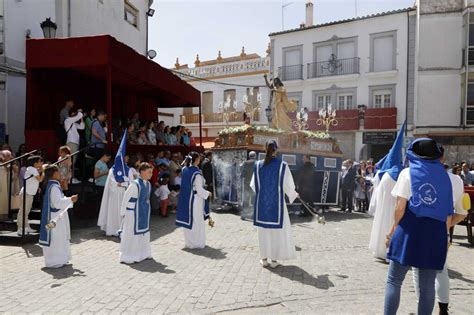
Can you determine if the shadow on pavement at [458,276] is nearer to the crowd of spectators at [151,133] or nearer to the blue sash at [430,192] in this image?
the blue sash at [430,192]

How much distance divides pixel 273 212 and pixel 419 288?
2894 millimetres

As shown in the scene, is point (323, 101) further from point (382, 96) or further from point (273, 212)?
point (273, 212)

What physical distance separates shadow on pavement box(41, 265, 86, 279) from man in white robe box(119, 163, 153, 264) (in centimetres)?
70

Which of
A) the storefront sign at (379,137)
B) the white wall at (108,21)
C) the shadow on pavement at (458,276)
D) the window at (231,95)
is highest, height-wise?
the white wall at (108,21)

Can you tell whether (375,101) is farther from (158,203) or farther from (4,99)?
(4,99)

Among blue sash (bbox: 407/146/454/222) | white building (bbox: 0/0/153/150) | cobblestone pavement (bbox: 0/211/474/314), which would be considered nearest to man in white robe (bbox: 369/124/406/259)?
cobblestone pavement (bbox: 0/211/474/314)

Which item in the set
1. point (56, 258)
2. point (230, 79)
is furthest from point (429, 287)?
point (230, 79)

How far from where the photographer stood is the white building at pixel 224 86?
28.3m

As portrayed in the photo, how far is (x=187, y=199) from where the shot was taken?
7.71 meters

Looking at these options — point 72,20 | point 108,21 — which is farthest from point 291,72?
point 72,20


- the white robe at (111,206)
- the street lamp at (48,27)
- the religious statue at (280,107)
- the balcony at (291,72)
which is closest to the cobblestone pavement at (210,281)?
the white robe at (111,206)

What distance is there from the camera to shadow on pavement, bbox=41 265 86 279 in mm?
5727

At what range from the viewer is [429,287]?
357 cm

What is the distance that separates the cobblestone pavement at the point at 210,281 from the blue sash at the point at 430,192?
1.57 metres
